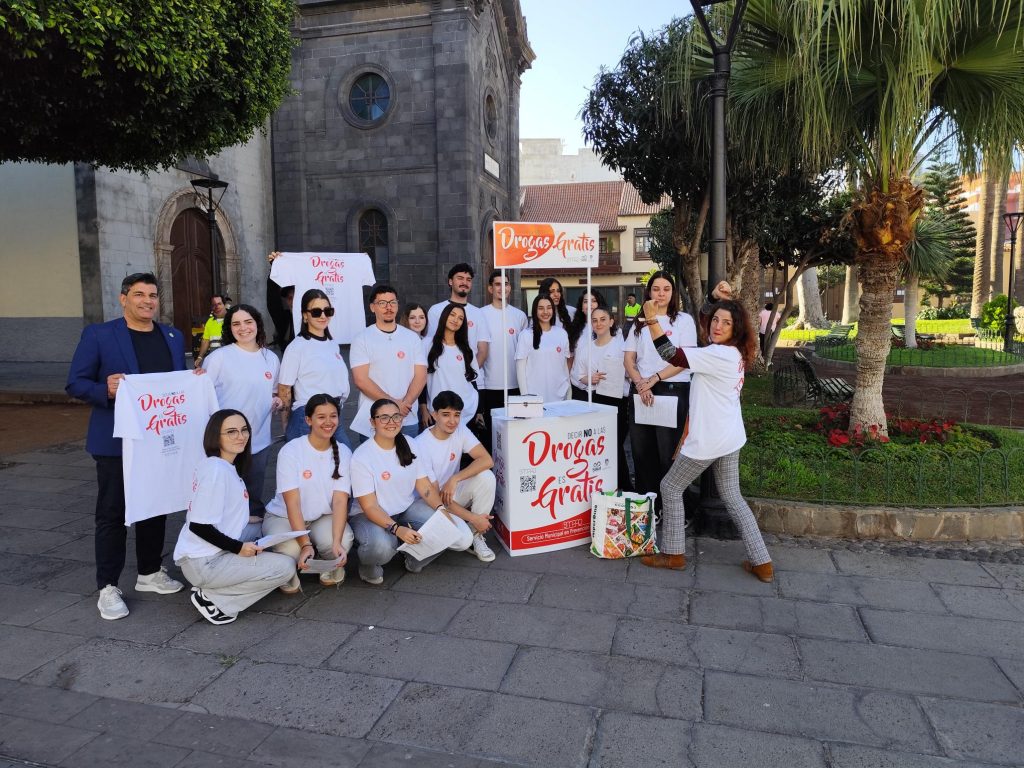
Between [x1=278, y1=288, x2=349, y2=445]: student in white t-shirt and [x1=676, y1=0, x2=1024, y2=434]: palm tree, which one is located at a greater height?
[x1=676, y1=0, x2=1024, y2=434]: palm tree

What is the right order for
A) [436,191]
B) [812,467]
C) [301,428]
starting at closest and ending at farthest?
[301,428] < [812,467] < [436,191]

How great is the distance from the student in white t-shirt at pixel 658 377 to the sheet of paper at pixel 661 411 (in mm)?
24

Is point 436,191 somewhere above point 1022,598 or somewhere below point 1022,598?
above

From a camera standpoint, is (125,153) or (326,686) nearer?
(326,686)

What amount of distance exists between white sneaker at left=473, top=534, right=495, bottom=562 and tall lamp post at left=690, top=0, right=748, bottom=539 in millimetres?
1643

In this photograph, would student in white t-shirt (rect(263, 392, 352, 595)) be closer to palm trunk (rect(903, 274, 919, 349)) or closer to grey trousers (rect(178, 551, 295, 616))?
grey trousers (rect(178, 551, 295, 616))

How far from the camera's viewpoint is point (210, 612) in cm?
401

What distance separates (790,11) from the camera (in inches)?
218

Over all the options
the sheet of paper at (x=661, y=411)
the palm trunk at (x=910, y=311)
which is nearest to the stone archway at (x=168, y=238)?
the sheet of paper at (x=661, y=411)

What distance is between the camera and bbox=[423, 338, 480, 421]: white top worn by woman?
224 inches

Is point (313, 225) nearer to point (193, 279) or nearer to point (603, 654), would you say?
point (193, 279)

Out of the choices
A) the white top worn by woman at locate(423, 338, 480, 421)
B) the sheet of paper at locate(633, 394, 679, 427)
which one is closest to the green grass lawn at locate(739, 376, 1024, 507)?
the sheet of paper at locate(633, 394, 679, 427)

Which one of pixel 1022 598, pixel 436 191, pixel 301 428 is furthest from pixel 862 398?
pixel 436 191

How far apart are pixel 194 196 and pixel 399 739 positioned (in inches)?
660
